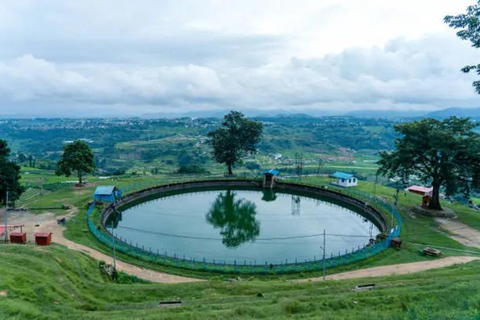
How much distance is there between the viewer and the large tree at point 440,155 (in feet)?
118

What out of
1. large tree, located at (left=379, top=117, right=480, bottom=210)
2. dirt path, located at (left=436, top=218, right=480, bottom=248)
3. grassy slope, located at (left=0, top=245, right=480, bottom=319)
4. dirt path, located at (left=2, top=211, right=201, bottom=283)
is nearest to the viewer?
grassy slope, located at (left=0, top=245, right=480, bottom=319)

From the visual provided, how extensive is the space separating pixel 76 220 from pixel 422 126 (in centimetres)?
4030

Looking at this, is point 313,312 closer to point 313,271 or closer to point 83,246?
point 313,271

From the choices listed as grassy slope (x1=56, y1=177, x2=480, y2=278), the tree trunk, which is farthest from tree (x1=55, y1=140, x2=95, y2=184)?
the tree trunk

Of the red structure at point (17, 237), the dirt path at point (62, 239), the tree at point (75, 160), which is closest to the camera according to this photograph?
the dirt path at point (62, 239)

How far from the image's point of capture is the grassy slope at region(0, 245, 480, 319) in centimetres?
1501

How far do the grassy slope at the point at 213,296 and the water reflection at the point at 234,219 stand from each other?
14.1m

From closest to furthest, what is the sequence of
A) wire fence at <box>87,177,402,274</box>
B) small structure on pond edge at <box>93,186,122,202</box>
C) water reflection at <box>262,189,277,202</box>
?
1. wire fence at <box>87,177,402,274</box>
2. small structure on pond edge at <box>93,186,122,202</box>
3. water reflection at <box>262,189,277,202</box>

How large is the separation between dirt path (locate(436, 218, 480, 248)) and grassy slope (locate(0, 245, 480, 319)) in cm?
848

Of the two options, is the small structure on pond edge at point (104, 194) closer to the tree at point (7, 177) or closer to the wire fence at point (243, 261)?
the wire fence at point (243, 261)

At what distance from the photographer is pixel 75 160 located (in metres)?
47.8

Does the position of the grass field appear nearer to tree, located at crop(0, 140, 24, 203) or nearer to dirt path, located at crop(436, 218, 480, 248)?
dirt path, located at crop(436, 218, 480, 248)

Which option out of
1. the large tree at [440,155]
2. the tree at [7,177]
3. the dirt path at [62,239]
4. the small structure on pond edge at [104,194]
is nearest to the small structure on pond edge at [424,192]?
the large tree at [440,155]

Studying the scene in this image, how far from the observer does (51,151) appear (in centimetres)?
17475
